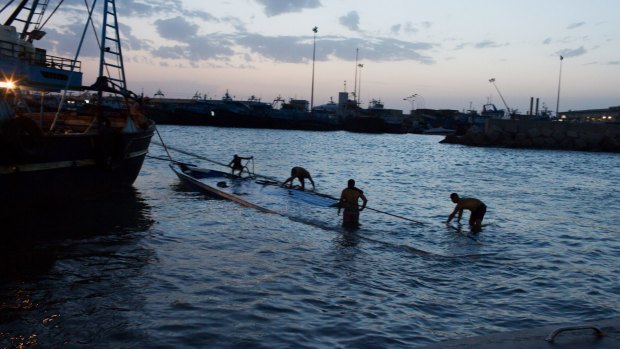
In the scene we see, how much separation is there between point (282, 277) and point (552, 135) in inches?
3015

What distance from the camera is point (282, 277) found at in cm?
1041

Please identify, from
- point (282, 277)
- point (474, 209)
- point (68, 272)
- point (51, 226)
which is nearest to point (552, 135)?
point (474, 209)

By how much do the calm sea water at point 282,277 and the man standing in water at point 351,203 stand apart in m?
0.55

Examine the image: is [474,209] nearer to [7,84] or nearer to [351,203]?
[351,203]

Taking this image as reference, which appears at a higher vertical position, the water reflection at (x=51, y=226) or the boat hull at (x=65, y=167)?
the boat hull at (x=65, y=167)

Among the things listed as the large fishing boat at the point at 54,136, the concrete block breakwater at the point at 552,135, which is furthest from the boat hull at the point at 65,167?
the concrete block breakwater at the point at 552,135

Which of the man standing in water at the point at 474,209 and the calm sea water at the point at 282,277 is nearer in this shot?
the calm sea water at the point at 282,277

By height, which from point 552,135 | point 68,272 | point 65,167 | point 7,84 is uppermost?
point 7,84

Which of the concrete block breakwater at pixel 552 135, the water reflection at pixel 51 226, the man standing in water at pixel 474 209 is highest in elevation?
the concrete block breakwater at pixel 552 135

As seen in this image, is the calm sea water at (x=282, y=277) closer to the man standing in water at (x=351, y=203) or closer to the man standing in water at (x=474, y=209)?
the man standing in water at (x=474, y=209)

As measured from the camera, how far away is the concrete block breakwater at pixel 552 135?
74.7 metres

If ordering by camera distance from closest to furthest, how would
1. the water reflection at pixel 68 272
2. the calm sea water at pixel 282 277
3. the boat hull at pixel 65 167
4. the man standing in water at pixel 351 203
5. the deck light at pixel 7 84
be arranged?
1. the water reflection at pixel 68 272
2. the calm sea water at pixel 282 277
3. the boat hull at pixel 65 167
4. the man standing in water at pixel 351 203
5. the deck light at pixel 7 84

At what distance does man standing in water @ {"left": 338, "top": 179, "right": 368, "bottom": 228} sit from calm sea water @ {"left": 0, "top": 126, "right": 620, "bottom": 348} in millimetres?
548

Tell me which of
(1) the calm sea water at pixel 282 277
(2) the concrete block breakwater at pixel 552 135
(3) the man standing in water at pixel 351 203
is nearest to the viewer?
(1) the calm sea water at pixel 282 277
